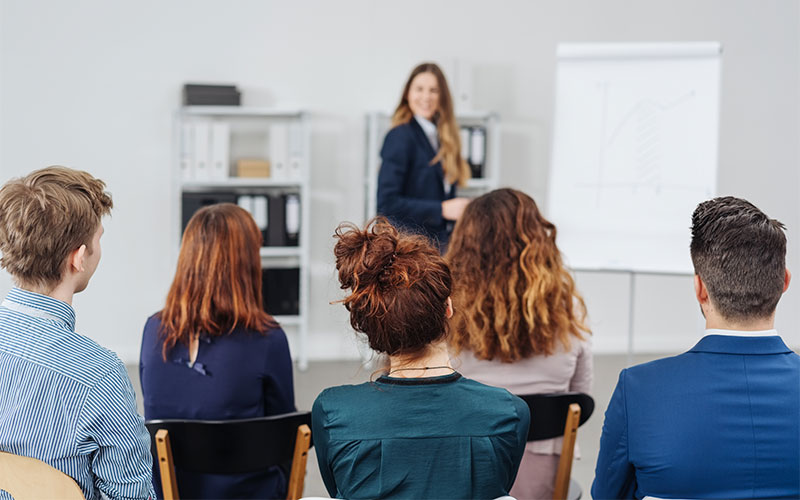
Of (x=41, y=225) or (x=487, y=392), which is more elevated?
(x=41, y=225)

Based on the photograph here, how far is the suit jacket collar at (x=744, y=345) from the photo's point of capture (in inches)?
51.1

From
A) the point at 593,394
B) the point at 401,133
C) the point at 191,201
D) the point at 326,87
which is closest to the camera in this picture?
the point at 401,133

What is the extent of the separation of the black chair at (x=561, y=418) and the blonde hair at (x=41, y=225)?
1.02 m

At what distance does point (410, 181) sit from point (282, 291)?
50.5 inches

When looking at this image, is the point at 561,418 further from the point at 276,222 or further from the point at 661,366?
the point at 276,222

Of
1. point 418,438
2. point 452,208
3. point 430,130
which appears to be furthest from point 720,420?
point 430,130

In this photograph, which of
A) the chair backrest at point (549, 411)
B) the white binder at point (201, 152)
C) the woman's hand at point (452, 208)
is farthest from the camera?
the white binder at point (201, 152)

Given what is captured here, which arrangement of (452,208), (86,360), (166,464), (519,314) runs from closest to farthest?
(86,360)
(166,464)
(519,314)
(452,208)

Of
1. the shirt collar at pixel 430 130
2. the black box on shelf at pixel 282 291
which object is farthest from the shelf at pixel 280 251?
the shirt collar at pixel 430 130

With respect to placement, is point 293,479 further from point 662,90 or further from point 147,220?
point 147,220

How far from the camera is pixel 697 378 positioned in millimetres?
1296

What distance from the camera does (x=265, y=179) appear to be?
15.0 feet

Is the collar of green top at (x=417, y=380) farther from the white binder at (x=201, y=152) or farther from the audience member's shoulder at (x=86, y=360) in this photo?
the white binder at (x=201, y=152)

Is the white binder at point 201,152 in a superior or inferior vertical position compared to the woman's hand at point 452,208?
superior
